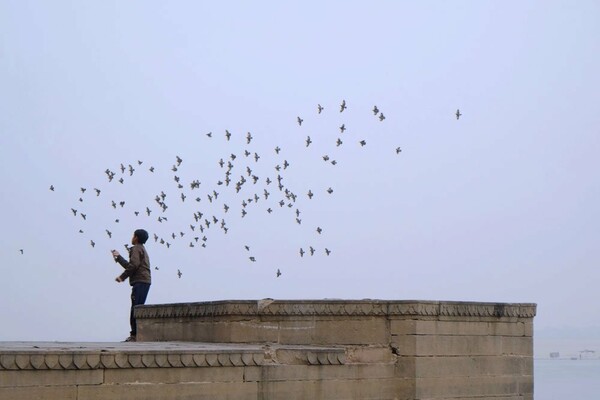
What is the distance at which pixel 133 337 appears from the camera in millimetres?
17047

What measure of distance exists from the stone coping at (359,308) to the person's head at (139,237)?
7.46 ft

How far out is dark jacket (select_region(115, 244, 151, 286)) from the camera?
1680cm

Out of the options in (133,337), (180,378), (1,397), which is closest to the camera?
(1,397)

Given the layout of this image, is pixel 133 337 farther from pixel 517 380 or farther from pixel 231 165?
pixel 231 165

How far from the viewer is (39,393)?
10625 millimetres

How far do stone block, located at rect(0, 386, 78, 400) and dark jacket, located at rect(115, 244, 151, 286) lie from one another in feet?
19.6

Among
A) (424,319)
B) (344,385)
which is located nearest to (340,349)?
(344,385)

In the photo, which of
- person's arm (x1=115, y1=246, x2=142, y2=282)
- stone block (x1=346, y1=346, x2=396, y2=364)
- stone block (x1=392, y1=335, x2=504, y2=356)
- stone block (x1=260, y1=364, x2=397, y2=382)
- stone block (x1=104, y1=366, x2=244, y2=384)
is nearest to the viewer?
stone block (x1=104, y1=366, x2=244, y2=384)

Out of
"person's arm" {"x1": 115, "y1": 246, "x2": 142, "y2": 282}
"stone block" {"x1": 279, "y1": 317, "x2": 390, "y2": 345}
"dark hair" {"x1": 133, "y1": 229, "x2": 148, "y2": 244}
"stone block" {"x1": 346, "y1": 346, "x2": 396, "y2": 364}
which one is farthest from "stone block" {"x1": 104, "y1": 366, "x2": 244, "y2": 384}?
"dark hair" {"x1": 133, "y1": 229, "x2": 148, "y2": 244}

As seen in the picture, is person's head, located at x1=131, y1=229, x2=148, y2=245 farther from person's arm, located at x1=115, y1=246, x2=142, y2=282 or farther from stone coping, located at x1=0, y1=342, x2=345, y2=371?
stone coping, located at x1=0, y1=342, x2=345, y2=371

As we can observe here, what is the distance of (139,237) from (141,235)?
0.04 meters

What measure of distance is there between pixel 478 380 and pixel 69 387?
5.95 metres

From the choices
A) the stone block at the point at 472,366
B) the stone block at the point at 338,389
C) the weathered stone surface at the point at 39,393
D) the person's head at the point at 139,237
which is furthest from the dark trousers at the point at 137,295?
the weathered stone surface at the point at 39,393

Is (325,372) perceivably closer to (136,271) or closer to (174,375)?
(174,375)
